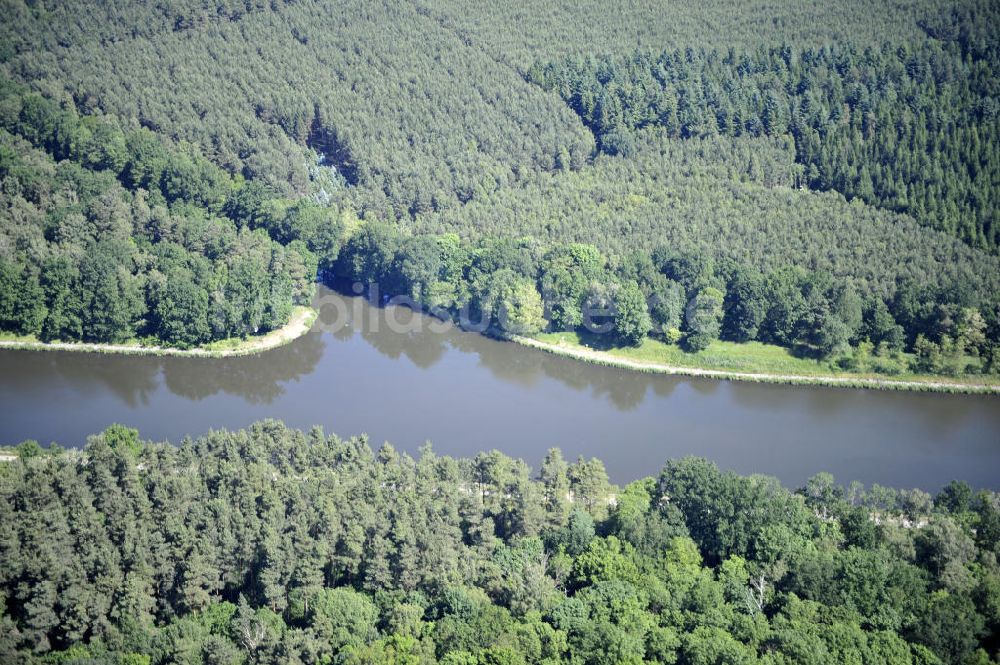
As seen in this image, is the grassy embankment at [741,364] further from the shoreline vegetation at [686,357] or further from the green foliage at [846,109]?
the green foliage at [846,109]

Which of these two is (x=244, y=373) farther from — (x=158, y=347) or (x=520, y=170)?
(x=520, y=170)

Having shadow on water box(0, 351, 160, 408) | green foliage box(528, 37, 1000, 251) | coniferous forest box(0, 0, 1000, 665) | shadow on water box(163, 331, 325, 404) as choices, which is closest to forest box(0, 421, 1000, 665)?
coniferous forest box(0, 0, 1000, 665)

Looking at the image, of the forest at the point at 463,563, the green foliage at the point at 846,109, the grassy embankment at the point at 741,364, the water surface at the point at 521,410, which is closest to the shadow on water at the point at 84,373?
the water surface at the point at 521,410

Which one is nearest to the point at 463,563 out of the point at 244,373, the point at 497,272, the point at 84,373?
the point at 244,373

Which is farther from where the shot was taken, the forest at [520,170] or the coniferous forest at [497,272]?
the forest at [520,170]

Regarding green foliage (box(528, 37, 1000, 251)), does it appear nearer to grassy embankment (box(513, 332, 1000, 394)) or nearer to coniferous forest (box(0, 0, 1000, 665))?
coniferous forest (box(0, 0, 1000, 665))
